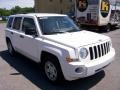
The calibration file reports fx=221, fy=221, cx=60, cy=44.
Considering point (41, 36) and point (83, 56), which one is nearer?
point (83, 56)

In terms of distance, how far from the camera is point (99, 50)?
5.66 m

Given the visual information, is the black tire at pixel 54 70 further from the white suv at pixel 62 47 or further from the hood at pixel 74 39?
the hood at pixel 74 39

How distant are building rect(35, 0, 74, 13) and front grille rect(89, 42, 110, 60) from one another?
124 feet

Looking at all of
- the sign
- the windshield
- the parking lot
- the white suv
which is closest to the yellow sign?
the sign

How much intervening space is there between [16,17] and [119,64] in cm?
426

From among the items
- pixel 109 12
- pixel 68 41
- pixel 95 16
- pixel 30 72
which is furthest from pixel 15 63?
pixel 109 12

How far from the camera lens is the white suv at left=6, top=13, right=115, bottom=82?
5176 millimetres

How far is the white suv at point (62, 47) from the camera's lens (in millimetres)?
5176

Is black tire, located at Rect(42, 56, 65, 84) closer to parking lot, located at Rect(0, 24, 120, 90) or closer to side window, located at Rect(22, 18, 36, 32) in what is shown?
parking lot, located at Rect(0, 24, 120, 90)

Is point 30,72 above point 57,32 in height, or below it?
below

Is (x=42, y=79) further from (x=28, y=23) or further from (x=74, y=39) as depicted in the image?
(x=28, y=23)

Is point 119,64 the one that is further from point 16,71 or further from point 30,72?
point 16,71

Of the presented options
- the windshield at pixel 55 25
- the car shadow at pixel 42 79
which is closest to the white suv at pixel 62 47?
the windshield at pixel 55 25

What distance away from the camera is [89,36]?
608 cm
